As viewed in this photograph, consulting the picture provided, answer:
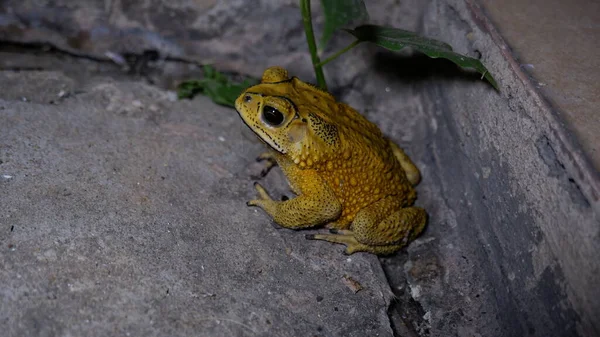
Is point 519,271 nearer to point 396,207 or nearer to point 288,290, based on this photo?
point 396,207

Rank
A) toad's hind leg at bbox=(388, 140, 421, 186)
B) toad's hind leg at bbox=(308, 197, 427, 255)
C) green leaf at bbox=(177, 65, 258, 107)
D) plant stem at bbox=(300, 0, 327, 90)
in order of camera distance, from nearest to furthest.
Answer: toad's hind leg at bbox=(308, 197, 427, 255), plant stem at bbox=(300, 0, 327, 90), toad's hind leg at bbox=(388, 140, 421, 186), green leaf at bbox=(177, 65, 258, 107)

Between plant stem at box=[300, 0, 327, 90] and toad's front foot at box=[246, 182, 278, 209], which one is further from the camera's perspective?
plant stem at box=[300, 0, 327, 90]

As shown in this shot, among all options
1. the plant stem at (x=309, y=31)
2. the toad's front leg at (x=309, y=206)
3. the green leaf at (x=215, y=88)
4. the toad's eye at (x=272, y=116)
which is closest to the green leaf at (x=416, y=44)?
the plant stem at (x=309, y=31)

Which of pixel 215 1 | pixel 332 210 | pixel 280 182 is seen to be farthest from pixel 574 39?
pixel 215 1

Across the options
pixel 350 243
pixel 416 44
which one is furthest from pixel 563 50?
pixel 350 243

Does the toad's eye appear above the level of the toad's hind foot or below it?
above

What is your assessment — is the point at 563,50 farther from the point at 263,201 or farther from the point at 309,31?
the point at 263,201

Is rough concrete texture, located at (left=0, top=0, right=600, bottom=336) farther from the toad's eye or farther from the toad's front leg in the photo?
the toad's eye

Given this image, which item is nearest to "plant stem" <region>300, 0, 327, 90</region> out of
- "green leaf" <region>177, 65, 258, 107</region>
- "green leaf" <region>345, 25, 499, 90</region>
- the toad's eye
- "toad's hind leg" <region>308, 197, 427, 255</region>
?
"green leaf" <region>345, 25, 499, 90</region>
